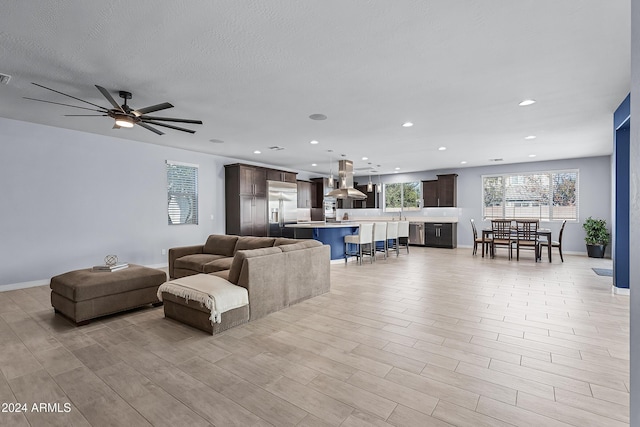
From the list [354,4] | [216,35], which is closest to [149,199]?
[216,35]

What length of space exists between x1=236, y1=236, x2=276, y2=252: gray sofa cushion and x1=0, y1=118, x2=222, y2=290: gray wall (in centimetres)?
256

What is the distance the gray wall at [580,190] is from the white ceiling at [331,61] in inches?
138

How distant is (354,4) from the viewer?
7.11 ft

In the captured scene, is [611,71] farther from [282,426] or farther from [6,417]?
[6,417]

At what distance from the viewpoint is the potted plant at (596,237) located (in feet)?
24.7

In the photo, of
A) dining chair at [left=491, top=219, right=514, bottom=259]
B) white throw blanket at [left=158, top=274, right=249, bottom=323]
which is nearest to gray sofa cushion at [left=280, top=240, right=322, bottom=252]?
white throw blanket at [left=158, top=274, right=249, bottom=323]

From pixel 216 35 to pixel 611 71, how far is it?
12.7 ft

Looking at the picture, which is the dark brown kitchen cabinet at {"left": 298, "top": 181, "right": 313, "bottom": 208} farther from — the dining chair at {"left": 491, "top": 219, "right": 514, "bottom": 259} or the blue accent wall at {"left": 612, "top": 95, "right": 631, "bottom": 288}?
the blue accent wall at {"left": 612, "top": 95, "right": 631, "bottom": 288}

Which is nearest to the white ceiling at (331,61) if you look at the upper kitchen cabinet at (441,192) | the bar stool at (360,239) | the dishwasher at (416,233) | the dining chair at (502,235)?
the bar stool at (360,239)

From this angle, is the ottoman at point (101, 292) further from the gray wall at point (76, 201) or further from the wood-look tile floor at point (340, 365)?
the gray wall at point (76, 201)

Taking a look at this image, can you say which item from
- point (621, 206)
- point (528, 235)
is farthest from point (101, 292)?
point (528, 235)

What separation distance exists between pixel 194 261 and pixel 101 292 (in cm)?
150

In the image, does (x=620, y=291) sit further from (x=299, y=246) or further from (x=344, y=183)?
(x=344, y=183)

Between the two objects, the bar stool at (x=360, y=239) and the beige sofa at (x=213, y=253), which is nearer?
the beige sofa at (x=213, y=253)
